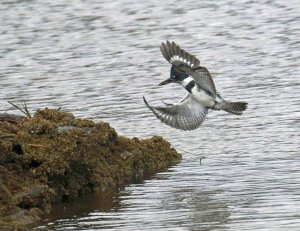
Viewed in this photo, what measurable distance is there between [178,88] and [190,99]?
3.42 metres

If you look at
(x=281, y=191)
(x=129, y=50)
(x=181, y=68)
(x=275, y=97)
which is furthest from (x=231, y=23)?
(x=281, y=191)

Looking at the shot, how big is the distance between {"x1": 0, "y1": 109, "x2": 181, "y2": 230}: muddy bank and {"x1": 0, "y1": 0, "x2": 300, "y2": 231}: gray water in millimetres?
197

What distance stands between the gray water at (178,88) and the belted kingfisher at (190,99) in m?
0.43

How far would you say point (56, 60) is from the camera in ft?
51.3

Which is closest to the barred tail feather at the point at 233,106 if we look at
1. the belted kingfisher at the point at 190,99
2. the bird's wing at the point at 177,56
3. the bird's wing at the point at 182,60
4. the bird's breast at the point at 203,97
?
the belted kingfisher at the point at 190,99

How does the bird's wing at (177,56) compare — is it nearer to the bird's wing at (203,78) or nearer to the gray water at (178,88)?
the bird's wing at (203,78)

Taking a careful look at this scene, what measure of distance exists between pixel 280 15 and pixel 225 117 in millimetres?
4976

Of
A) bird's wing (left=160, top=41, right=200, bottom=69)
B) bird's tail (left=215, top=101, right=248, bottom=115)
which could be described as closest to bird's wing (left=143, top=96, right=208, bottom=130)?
bird's tail (left=215, top=101, right=248, bottom=115)

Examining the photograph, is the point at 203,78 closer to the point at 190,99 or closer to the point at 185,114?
the point at 190,99

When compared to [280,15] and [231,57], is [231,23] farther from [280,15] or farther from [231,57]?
[231,57]

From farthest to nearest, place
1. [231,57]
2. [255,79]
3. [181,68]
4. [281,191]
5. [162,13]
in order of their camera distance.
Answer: [162,13] < [231,57] < [255,79] < [181,68] < [281,191]

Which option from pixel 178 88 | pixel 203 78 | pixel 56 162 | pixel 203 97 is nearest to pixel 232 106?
pixel 203 97

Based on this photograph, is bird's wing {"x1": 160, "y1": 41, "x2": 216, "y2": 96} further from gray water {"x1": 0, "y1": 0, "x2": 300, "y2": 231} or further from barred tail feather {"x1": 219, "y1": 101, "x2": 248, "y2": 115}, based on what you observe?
gray water {"x1": 0, "y1": 0, "x2": 300, "y2": 231}

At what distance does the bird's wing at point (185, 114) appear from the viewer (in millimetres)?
10383
